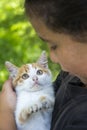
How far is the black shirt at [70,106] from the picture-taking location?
1362 mm

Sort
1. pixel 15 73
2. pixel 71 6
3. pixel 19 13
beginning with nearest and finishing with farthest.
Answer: pixel 71 6, pixel 15 73, pixel 19 13

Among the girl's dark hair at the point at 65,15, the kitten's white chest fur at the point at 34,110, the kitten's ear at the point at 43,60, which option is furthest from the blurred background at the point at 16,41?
the girl's dark hair at the point at 65,15

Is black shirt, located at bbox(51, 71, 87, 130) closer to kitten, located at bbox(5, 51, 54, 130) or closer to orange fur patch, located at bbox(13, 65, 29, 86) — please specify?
kitten, located at bbox(5, 51, 54, 130)

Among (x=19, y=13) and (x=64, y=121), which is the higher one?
(x=64, y=121)

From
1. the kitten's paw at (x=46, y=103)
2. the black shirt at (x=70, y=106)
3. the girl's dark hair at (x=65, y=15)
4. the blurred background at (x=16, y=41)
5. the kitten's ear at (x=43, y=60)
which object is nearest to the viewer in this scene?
the girl's dark hair at (x=65, y=15)

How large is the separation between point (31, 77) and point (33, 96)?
0.09 metres

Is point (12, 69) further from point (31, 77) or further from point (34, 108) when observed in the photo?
point (34, 108)

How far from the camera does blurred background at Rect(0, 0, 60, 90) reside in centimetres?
330

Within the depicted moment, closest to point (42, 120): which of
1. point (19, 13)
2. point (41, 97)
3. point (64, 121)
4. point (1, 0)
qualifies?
point (41, 97)

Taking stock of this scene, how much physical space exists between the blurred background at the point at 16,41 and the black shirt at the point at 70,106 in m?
1.47

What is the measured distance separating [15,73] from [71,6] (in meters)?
0.58

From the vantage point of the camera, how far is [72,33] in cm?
130

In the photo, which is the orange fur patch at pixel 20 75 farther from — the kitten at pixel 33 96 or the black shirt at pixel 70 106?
the black shirt at pixel 70 106

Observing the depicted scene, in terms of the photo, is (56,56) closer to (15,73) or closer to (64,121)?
(64,121)
